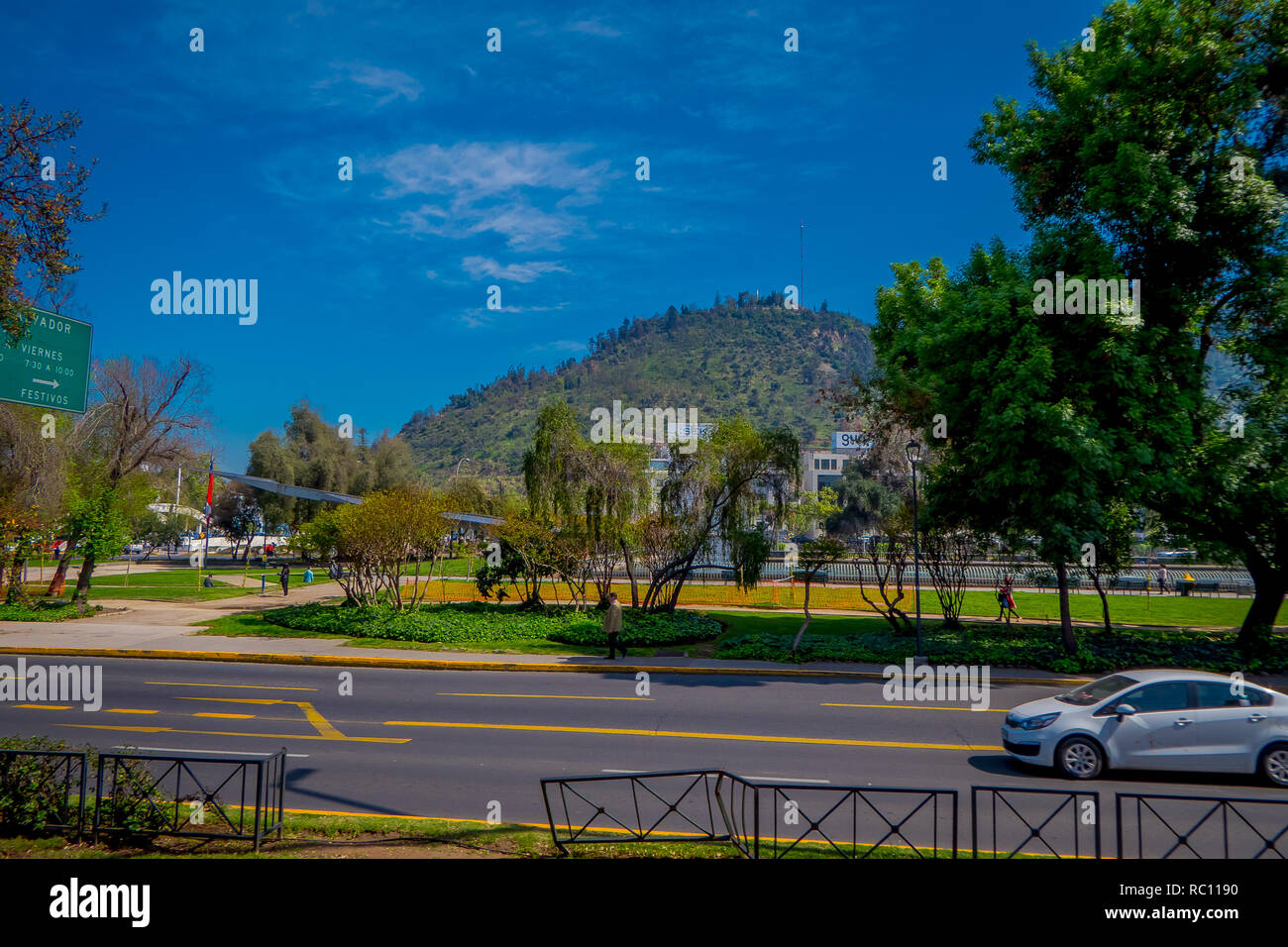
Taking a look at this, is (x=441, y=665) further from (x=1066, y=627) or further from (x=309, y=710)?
(x=1066, y=627)

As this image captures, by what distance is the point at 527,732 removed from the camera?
41.0ft

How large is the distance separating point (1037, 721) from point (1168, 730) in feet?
5.02

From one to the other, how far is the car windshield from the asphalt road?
1008mm

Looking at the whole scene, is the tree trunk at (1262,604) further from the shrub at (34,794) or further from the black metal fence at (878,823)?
the shrub at (34,794)

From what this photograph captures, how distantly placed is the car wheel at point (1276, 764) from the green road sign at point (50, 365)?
1658 centimetres

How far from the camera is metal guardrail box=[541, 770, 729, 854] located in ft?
24.0

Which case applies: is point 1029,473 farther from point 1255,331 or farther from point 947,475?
point 1255,331

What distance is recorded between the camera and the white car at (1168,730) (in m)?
9.55

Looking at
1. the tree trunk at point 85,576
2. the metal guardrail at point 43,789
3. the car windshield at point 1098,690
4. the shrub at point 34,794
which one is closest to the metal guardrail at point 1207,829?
the car windshield at point 1098,690

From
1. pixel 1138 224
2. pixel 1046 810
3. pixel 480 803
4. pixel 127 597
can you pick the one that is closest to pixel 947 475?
pixel 1138 224

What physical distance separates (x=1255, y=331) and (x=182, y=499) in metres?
94.5
